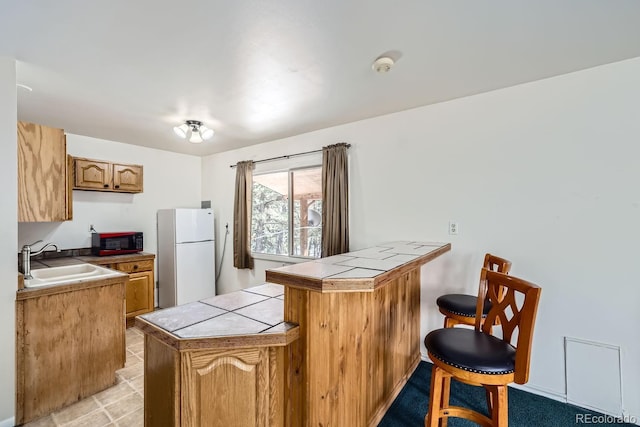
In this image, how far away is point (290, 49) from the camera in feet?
5.72

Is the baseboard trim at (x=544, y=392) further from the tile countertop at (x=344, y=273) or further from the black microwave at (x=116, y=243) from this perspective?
the black microwave at (x=116, y=243)

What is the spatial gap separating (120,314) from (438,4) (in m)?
3.20

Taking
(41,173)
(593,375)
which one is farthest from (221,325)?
(593,375)

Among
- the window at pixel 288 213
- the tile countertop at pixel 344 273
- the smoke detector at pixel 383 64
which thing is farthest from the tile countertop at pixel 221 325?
the window at pixel 288 213

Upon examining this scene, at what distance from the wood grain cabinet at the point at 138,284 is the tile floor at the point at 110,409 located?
4.10 feet

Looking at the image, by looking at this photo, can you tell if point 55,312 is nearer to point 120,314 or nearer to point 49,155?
point 120,314

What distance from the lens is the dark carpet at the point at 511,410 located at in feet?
6.06

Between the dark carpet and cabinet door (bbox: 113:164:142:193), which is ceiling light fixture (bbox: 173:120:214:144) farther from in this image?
the dark carpet

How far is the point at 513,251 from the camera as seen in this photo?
88.7 inches

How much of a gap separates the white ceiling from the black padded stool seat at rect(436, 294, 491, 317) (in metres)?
1.73

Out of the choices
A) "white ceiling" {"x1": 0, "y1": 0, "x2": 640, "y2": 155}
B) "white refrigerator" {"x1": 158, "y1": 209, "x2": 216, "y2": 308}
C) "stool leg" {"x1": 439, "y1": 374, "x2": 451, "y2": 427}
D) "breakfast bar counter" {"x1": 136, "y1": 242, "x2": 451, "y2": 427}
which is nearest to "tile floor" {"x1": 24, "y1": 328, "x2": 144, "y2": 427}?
"breakfast bar counter" {"x1": 136, "y1": 242, "x2": 451, "y2": 427}

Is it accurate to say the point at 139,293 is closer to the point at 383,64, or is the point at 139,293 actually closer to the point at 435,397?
the point at 435,397

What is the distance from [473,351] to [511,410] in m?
1.18

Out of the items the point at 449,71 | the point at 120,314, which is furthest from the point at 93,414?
the point at 449,71
